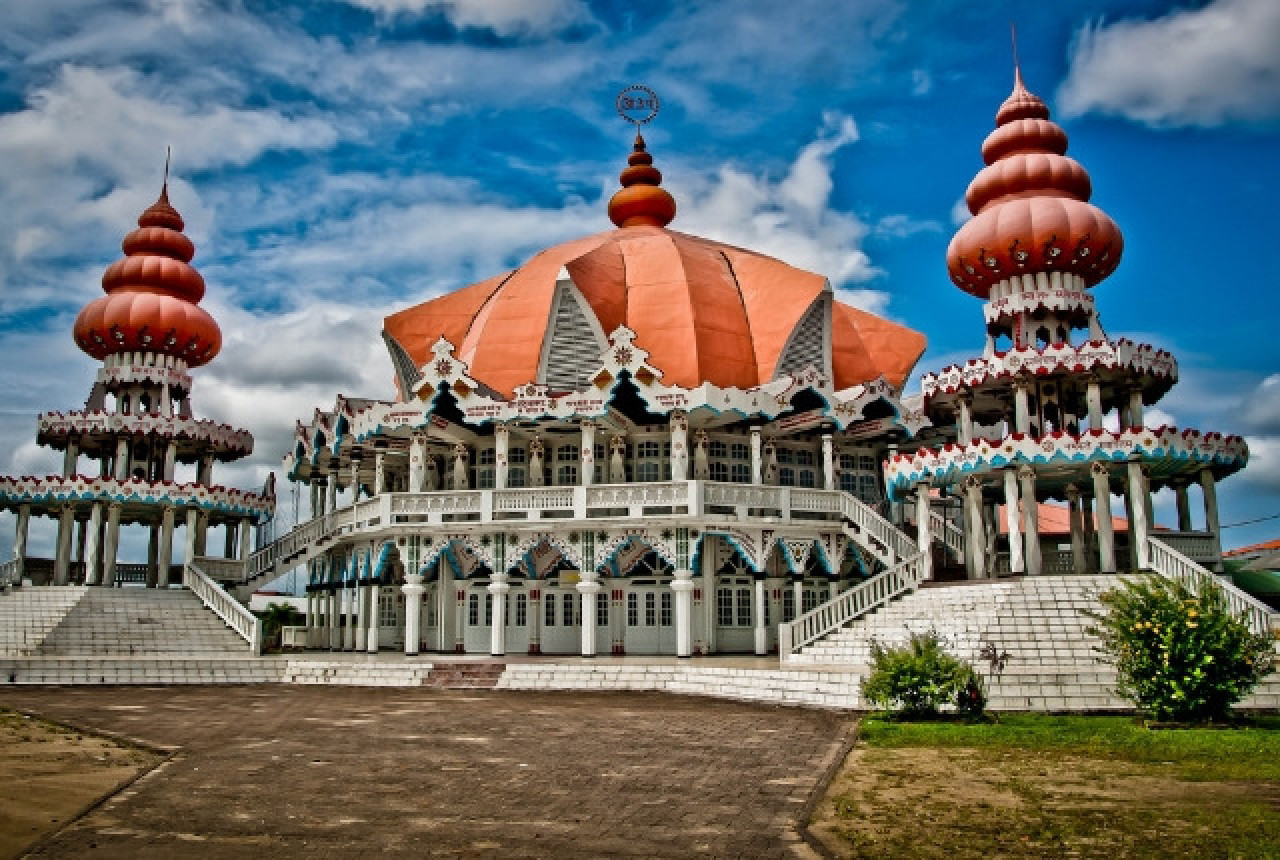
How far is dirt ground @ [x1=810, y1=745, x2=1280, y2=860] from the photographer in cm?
891

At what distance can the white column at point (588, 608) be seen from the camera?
97.1 ft

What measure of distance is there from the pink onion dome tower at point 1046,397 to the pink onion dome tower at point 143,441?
968 inches

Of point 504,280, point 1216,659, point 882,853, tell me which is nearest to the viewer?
point 882,853

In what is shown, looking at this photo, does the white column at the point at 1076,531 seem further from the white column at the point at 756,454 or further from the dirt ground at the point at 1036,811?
the dirt ground at the point at 1036,811

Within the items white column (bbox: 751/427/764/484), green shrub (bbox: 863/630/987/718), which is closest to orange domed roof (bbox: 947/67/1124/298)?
white column (bbox: 751/427/764/484)

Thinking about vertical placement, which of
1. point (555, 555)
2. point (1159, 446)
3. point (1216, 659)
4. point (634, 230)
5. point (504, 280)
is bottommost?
point (1216, 659)

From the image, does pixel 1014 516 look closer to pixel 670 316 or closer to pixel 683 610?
pixel 683 610

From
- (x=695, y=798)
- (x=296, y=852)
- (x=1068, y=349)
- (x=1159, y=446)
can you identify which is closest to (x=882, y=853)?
(x=695, y=798)

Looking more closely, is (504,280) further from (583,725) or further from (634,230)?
(583,725)

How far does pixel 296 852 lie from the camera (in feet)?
29.2

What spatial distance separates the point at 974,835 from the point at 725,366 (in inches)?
1007

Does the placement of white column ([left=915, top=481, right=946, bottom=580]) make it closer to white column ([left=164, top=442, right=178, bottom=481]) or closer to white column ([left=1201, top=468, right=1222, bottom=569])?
white column ([left=1201, top=468, right=1222, bottom=569])

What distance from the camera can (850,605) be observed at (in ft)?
87.0

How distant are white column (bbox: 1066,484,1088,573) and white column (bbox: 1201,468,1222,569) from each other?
10.6ft
